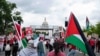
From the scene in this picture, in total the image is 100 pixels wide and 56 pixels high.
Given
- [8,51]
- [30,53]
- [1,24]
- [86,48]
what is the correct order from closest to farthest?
[86,48]
[30,53]
[8,51]
[1,24]

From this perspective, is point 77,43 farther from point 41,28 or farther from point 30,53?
point 41,28

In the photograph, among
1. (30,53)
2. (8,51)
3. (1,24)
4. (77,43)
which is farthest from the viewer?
(1,24)

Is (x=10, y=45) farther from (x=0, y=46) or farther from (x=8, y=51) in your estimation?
(x=0, y=46)

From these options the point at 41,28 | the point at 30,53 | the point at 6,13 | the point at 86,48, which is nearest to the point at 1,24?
the point at 6,13

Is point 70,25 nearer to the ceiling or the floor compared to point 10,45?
nearer to the ceiling

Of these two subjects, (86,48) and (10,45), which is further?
(10,45)

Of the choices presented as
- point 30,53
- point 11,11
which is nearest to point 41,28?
point 11,11

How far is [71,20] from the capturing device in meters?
7.42

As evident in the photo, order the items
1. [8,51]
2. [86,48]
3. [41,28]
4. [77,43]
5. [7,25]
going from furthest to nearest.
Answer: [41,28] → [7,25] → [8,51] → [77,43] → [86,48]

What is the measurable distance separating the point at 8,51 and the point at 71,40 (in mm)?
21166

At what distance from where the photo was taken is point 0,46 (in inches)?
1711

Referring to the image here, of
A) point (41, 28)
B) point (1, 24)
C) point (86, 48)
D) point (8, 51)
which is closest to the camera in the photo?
point (86, 48)

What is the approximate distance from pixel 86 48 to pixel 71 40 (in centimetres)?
125

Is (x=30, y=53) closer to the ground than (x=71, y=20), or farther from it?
closer to the ground
